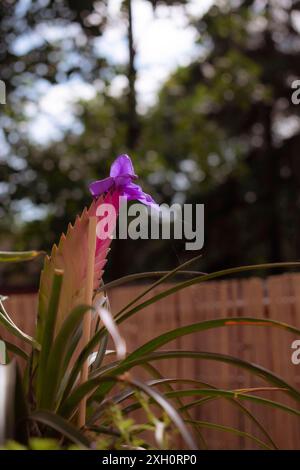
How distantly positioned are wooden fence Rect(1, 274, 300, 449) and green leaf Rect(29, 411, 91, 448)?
2826 mm

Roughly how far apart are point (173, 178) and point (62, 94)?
3.07 meters

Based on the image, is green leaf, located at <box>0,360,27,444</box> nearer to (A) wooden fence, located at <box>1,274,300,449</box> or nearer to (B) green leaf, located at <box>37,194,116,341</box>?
(B) green leaf, located at <box>37,194,116,341</box>

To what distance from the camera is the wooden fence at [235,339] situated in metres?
3.88

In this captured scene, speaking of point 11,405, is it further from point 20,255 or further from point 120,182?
point 120,182

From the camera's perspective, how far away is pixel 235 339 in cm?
412

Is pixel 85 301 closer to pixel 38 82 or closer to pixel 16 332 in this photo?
pixel 16 332

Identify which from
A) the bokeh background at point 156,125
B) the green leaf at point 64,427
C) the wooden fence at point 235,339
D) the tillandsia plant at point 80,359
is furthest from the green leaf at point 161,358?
the bokeh background at point 156,125

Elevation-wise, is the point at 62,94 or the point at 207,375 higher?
the point at 62,94

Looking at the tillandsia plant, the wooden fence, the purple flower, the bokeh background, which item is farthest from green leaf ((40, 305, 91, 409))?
the bokeh background

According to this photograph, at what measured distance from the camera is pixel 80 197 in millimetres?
8969

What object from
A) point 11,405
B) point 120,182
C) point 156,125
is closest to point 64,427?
point 11,405

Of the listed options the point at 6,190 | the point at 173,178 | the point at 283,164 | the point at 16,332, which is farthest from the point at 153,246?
the point at 16,332

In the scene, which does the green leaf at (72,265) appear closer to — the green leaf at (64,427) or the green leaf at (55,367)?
the green leaf at (55,367)

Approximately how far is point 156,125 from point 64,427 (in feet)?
31.9
